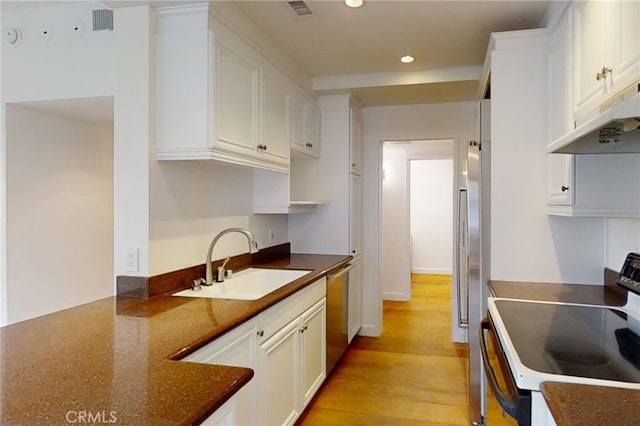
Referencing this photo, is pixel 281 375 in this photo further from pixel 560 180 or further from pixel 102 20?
pixel 102 20

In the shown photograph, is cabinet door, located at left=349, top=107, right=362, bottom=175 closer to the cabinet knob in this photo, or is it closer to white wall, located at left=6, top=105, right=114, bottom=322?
white wall, located at left=6, top=105, right=114, bottom=322

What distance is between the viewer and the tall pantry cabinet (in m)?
3.91

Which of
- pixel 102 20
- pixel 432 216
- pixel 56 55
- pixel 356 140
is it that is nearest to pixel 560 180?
pixel 356 140

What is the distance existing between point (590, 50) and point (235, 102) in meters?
1.72

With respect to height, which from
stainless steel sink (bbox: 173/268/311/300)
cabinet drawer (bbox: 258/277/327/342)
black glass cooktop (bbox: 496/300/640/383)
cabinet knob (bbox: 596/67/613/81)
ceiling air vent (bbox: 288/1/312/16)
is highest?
ceiling air vent (bbox: 288/1/312/16)

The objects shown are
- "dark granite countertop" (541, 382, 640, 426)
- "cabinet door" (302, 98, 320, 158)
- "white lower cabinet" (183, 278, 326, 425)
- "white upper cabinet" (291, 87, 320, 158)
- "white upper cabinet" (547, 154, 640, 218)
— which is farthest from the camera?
"cabinet door" (302, 98, 320, 158)

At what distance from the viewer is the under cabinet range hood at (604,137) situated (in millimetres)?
1233

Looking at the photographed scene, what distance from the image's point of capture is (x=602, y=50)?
1.57 m

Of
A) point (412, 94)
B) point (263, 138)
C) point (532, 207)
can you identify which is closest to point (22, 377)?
point (263, 138)

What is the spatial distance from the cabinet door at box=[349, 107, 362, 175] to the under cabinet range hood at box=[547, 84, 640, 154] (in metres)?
2.36

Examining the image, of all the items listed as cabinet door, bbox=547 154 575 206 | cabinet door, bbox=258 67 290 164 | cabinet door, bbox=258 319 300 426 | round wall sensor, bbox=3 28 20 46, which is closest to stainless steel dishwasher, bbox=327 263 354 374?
cabinet door, bbox=258 319 300 426

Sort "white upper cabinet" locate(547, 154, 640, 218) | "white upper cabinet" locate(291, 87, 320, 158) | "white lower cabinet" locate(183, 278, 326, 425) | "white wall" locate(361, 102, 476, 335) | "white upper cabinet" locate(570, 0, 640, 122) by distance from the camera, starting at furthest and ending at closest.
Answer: "white wall" locate(361, 102, 476, 335) < "white upper cabinet" locate(291, 87, 320, 158) < "white upper cabinet" locate(547, 154, 640, 218) < "white lower cabinet" locate(183, 278, 326, 425) < "white upper cabinet" locate(570, 0, 640, 122)

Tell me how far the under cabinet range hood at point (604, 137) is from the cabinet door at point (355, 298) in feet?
8.25

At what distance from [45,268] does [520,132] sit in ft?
10.2
